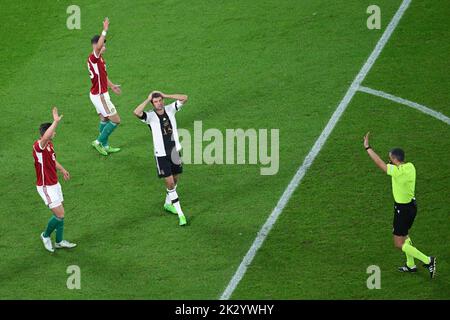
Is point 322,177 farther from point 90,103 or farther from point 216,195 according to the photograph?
point 90,103

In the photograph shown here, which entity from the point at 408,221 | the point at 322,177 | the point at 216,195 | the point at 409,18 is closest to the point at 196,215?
the point at 216,195

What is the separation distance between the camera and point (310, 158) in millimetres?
15977

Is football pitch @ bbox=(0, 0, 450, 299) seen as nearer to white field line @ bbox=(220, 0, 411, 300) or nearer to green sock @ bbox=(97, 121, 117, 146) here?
white field line @ bbox=(220, 0, 411, 300)

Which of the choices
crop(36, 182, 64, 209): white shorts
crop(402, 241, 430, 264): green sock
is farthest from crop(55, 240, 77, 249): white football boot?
crop(402, 241, 430, 264): green sock

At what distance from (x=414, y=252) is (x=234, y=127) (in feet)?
15.9

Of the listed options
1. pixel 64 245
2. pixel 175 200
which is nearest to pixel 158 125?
pixel 175 200

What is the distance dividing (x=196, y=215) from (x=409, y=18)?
7.44 metres

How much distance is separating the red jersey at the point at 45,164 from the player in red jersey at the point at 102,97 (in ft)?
8.43

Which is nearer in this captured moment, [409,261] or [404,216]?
[404,216]

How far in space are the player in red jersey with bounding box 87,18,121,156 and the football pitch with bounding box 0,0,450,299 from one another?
28 cm

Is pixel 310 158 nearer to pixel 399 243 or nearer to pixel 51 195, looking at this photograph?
pixel 399 243

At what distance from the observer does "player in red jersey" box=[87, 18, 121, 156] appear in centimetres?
1584

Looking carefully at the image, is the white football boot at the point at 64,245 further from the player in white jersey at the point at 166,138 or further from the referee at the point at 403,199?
the referee at the point at 403,199

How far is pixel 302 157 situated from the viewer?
52.5 ft
